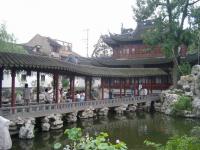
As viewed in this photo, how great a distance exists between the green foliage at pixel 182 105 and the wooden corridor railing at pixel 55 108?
417cm

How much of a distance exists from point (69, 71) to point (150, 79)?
19.3 metres

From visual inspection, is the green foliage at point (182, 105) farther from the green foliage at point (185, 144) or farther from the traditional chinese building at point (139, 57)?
the green foliage at point (185, 144)

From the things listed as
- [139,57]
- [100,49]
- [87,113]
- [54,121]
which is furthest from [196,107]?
[100,49]

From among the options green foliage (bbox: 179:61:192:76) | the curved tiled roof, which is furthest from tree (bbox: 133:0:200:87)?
the curved tiled roof

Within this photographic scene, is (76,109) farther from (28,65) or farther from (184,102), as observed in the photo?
(184,102)

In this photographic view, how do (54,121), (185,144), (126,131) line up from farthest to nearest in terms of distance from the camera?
1. (126,131)
2. (54,121)
3. (185,144)

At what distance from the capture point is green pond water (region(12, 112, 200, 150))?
1603 cm

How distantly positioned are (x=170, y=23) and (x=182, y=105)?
10335mm

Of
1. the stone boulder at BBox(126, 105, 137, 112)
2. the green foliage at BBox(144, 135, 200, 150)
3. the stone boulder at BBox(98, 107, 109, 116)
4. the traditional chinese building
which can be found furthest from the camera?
the traditional chinese building

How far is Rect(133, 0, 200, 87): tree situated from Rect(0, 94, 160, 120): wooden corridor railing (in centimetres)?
715

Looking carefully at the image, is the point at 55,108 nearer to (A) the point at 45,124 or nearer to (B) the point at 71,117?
(A) the point at 45,124

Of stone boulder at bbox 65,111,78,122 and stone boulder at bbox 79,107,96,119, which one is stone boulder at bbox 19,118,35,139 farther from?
stone boulder at bbox 79,107,96,119

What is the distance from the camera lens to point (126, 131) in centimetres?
2036

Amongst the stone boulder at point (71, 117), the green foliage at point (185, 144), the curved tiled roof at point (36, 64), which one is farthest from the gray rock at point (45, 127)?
the green foliage at point (185, 144)
